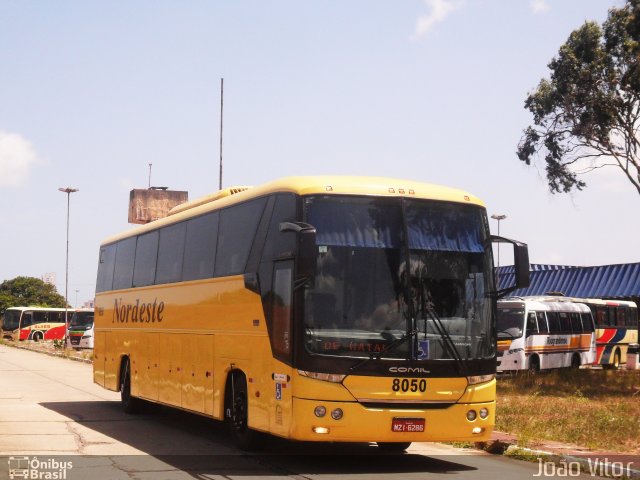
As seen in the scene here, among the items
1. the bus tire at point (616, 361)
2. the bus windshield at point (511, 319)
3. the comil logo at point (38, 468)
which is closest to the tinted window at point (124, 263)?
the comil logo at point (38, 468)

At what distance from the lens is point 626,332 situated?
157 feet

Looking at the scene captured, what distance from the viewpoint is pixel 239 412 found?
14.2 metres

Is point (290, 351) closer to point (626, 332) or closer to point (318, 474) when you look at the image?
point (318, 474)

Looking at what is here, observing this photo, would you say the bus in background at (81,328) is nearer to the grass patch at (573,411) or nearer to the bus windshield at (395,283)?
the grass patch at (573,411)

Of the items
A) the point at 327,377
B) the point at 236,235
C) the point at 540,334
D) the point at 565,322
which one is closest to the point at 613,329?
the point at 565,322

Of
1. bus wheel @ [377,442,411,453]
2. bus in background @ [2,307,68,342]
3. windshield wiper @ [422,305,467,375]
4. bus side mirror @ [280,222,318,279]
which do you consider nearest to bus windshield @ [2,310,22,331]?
bus in background @ [2,307,68,342]

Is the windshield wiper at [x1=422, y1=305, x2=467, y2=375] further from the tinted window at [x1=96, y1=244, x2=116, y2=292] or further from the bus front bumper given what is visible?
the tinted window at [x1=96, y1=244, x2=116, y2=292]

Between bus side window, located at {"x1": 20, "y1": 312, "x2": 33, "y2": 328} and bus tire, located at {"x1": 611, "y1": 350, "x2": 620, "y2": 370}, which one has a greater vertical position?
bus side window, located at {"x1": 20, "y1": 312, "x2": 33, "y2": 328}

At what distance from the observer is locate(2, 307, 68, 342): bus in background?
84312mm

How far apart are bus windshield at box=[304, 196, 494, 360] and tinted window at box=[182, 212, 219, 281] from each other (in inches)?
141

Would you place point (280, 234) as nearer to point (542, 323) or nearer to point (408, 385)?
point (408, 385)

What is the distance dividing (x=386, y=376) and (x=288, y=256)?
6.09 ft

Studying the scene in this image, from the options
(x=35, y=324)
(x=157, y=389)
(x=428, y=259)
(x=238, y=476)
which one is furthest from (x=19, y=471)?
(x=35, y=324)

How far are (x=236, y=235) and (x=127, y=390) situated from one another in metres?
7.16
